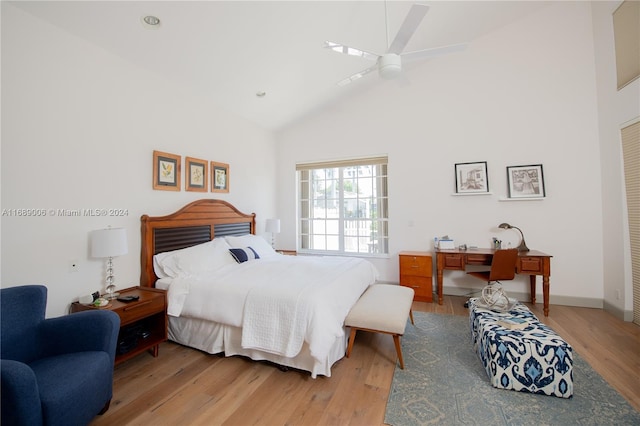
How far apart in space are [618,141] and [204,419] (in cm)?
496

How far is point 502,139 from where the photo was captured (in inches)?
158

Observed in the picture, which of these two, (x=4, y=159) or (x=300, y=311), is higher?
(x=4, y=159)

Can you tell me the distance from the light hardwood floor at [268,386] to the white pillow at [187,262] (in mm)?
738

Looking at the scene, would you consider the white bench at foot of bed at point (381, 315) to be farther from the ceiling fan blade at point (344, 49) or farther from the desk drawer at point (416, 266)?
the ceiling fan blade at point (344, 49)

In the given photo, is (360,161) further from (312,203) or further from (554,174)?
(554,174)

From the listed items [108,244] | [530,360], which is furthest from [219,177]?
[530,360]

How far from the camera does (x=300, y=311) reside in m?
2.11

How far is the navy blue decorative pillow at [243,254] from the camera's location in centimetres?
339

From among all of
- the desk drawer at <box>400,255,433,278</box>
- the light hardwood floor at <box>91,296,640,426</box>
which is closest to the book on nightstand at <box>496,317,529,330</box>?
the light hardwood floor at <box>91,296,640,426</box>

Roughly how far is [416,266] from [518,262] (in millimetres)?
1251

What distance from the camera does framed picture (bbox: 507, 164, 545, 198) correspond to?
3826mm

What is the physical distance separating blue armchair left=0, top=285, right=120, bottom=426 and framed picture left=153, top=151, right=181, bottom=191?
1.56 meters

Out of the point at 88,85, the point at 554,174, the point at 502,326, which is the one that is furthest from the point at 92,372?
the point at 554,174

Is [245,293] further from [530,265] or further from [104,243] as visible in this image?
[530,265]
